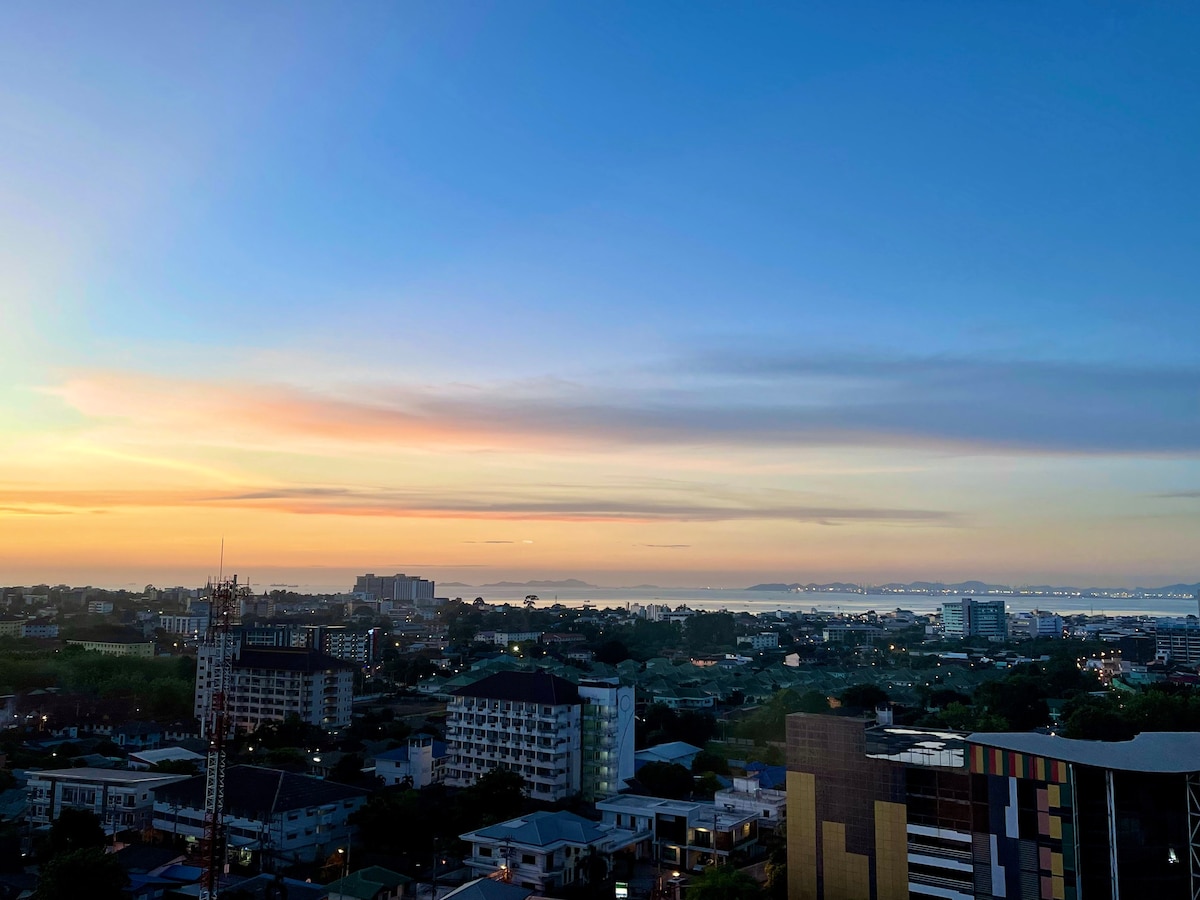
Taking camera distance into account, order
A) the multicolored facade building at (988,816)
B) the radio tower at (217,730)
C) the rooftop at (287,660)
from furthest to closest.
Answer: the rooftop at (287,660) → the multicolored facade building at (988,816) → the radio tower at (217,730)

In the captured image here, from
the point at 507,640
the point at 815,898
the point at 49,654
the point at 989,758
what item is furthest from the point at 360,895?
the point at 507,640

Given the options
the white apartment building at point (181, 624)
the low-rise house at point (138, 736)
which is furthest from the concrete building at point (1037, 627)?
the low-rise house at point (138, 736)

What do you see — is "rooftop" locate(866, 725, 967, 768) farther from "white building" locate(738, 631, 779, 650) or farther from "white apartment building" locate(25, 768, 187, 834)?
"white building" locate(738, 631, 779, 650)

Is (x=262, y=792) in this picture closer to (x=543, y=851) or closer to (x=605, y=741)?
(x=543, y=851)

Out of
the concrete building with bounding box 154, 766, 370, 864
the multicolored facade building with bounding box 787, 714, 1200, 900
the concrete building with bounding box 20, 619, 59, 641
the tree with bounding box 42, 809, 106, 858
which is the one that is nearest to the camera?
the multicolored facade building with bounding box 787, 714, 1200, 900

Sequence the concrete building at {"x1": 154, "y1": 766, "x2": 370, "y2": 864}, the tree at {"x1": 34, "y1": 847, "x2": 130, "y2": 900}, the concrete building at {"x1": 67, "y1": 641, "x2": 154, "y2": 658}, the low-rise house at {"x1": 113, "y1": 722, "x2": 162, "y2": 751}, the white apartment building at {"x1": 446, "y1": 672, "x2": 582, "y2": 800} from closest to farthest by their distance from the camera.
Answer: the tree at {"x1": 34, "y1": 847, "x2": 130, "y2": 900}
the concrete building at {"x1": 154, "y1": 766, "x2": 370, "y2": 864}
the white apartment building at {"x1": 446, "y1": 672, "x2": 582, "y2": 800}
the low-rise house at {"x1": 113, "y1": 722, "x2": 162, "y2": 751}
the concrete building at {"x1": 67, "y1": 641, "x2": 154, "y2": 658}

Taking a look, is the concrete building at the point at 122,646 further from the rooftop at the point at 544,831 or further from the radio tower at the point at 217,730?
the radio tower at the point at 217,730

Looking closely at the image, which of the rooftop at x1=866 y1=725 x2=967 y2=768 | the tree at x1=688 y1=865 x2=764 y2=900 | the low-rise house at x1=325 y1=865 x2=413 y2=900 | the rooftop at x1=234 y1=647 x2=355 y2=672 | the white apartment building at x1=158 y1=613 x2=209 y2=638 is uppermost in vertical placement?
the rooftop at x1=866 y1=725 x2=967 y2=768

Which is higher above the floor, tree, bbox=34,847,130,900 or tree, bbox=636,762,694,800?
tree, bbox=34,847,130,900

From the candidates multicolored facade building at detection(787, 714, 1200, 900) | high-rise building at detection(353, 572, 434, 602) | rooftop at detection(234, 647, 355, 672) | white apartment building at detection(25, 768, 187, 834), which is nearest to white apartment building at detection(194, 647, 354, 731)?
rooftop at detection(234, 647, 355, 672)
